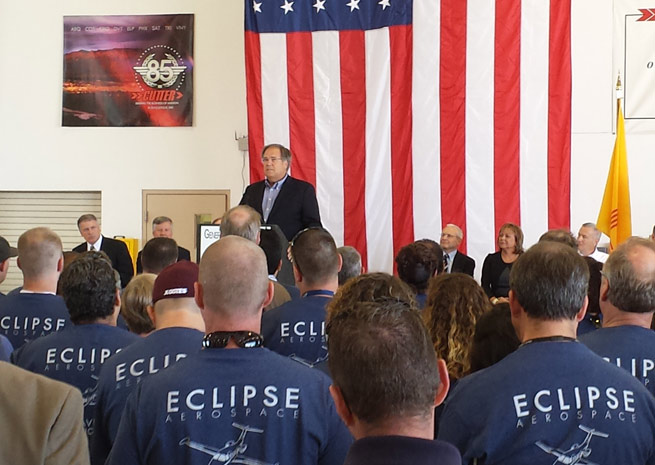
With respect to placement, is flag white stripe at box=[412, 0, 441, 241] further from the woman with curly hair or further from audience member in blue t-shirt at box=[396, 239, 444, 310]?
the woman with curly hair

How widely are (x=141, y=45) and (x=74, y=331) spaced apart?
7.89 meters

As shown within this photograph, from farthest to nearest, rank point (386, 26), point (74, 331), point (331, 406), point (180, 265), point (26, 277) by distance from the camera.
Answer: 1. point (386, 26)
2. point (26, 277)
3. point (74, 331)
4. point (180, 265)
5. point (331, 406)

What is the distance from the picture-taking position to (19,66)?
33.4ft

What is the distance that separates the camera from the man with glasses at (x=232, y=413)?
6.11 feet

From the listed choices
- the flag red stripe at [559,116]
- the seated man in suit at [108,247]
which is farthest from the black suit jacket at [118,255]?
the flag red stripe at [559,116]

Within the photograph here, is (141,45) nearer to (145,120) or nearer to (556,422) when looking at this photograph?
(145,120)

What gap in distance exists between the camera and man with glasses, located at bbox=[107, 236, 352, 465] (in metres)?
1.86

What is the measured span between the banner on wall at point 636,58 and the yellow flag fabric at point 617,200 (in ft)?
1.71

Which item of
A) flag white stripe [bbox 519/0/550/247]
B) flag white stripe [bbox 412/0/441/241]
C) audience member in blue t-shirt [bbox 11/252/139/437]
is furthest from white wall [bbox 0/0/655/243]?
audience member in blue t-shirt [bbox 11/252/139/437]

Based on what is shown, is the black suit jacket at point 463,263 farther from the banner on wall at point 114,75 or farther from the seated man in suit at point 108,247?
the banner on wall at point 114,75

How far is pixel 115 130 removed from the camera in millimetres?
10117

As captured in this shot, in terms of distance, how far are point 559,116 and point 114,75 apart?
5301 mm

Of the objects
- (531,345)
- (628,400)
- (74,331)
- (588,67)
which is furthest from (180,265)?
(588,67)

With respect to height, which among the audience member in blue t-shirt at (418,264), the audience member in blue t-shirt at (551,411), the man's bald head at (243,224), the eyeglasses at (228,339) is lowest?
the audience member in blue t-shirt at (551,411)
